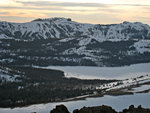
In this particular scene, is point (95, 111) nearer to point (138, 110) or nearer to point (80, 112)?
point (80, 112)

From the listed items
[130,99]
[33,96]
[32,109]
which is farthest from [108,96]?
[33,96]

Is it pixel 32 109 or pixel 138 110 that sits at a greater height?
pixel 138 110

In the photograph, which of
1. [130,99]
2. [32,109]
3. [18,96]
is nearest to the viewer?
[32,109]

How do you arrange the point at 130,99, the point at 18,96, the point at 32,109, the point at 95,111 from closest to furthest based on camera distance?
the point at 95,111 → the point at 32,109 → the point at 130,99 → the point at 18,96

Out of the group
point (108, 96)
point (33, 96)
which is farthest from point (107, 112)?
point (33, 96)

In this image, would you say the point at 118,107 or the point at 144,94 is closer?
the point at 118,107

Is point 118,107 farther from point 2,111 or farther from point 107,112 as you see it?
point 107,112
